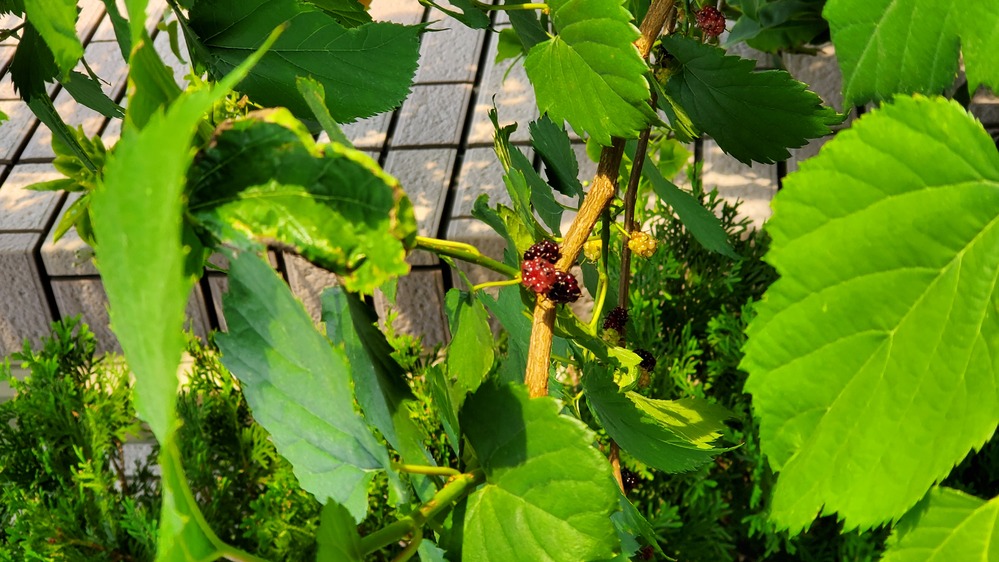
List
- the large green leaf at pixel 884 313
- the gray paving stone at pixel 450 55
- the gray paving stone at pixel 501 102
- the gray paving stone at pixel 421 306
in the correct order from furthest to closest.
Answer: the gray paving stone at pixel 450 55 → the gray paving stone at pixel 501 102 → the gray paving stone at pixel 421 306 → the large green leaf at pixel 884 313

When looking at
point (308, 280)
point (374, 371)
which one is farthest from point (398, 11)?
point (374, 371)

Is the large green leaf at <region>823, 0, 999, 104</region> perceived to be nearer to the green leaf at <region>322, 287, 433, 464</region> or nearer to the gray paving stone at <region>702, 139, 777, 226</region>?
the green leaf at <region>322, 287, 433, 464</region>

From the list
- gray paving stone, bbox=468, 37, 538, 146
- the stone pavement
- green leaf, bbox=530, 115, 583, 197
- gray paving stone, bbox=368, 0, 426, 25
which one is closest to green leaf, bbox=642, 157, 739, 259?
green leaf, bbox=530, 115, 583, 197

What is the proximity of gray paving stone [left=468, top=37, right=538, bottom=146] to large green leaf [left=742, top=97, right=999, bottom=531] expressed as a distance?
3.43 ft

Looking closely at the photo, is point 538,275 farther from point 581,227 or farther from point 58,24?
point 58,24

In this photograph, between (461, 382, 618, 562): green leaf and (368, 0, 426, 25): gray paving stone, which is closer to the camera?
(461, 382, 618, 562): green leaf

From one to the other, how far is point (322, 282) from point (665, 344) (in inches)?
17.0

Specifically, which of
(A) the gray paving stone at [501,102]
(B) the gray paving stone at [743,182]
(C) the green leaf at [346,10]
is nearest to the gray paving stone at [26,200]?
(A) the gray paving stone at [501,102]

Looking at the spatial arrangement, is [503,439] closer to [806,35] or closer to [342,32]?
[342,32]

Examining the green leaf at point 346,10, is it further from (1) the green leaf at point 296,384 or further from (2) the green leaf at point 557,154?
(1) the green leaf at point 296,384

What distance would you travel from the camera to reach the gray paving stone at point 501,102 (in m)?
1.26

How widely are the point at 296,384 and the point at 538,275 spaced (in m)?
0.07

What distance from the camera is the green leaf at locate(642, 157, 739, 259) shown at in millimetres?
363

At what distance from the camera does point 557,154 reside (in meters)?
0.38
